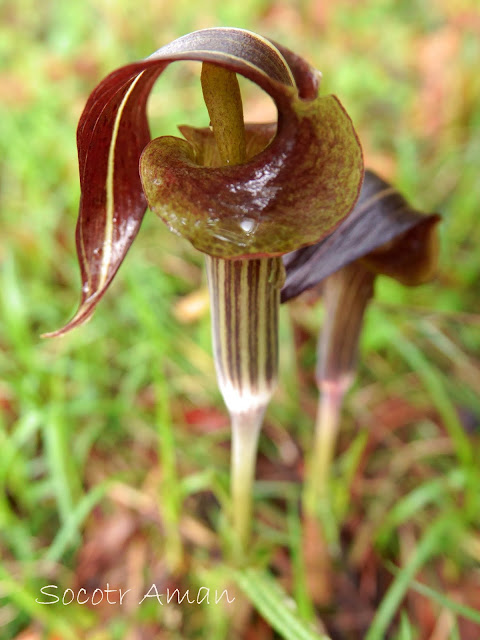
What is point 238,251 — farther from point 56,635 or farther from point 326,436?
point 56,635

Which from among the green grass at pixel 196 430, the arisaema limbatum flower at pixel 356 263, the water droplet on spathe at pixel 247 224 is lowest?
the green grass at pixel 196 430

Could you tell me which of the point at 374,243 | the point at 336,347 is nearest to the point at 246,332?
the point at 374,243

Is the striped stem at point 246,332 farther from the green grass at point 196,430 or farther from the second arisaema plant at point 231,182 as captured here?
the green grass at point 196,430

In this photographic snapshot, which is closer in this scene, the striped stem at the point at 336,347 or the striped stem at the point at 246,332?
the striped stem at the point at 246,332

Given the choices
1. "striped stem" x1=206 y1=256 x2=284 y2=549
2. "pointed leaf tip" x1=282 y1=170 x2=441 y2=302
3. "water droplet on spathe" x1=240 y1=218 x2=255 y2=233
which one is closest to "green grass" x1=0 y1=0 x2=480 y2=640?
"pointed leaf tip" x1=282 y1=170 x2=441 y2=302

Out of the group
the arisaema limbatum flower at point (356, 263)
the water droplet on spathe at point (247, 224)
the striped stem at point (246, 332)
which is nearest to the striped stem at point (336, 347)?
the arisaema limbatum flower at point (356, 263)

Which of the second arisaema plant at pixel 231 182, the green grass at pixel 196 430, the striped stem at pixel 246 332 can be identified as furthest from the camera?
the green grass at pixel 196 430

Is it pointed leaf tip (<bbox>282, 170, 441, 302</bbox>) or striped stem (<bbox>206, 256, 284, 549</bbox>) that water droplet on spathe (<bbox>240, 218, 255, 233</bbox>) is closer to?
striped stem (<bbox>206, 256, 284, 549</bbox>)

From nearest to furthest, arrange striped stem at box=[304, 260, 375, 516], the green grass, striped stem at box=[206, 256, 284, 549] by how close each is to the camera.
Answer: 1. striped stem at box=[206, 256, 284, 549]
2. striped stem at box=[304, 260, 375, 516]
3. the green grass
